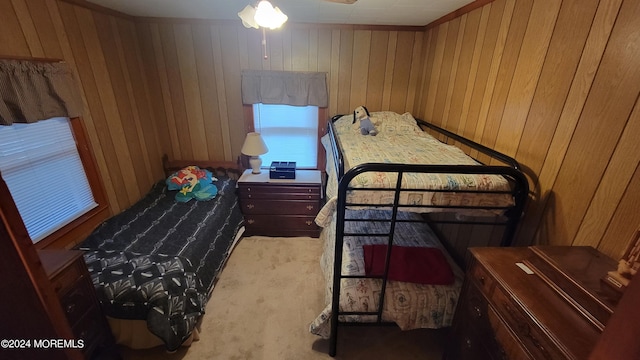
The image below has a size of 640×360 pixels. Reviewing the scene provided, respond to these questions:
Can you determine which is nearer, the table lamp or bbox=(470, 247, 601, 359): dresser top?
bbox=(470, 247, 601, 359): dresser top

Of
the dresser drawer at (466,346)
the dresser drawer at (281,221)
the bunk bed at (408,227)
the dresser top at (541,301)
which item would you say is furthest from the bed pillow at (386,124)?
the dresser drawer at (466,346)

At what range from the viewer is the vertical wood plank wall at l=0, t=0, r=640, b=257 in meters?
1.05

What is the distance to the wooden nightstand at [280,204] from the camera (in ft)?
9.15

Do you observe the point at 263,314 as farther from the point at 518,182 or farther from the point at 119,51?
the point at 119,51

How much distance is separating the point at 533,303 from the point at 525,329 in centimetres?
10

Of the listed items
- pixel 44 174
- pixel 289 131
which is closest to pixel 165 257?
pixel 44 174

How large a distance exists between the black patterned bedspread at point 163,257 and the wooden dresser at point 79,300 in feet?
0.28

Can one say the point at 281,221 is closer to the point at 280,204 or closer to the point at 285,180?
the point at 280,204

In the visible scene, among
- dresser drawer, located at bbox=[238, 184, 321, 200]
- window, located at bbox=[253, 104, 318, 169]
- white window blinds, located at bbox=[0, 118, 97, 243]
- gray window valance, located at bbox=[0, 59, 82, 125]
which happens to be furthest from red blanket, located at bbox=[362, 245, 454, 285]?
gray window valance, located at bbox=[0, 59, 82, 125]

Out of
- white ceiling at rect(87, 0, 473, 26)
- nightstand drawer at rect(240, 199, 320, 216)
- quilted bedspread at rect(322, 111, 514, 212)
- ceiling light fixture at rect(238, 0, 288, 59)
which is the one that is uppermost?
white ceiling at rect(87, 0, 473, 26)

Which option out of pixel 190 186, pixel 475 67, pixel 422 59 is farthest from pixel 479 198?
pixel 190 186

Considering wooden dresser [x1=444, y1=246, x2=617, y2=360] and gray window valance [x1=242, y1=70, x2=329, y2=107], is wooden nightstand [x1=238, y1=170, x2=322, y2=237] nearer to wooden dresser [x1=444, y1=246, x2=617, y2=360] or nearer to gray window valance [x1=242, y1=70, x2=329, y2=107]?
gray window valance [x1=242, y1=70, x2=329, y2=107]

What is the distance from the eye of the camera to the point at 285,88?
296cm

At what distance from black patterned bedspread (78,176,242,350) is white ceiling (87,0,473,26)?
1780 millimetres
